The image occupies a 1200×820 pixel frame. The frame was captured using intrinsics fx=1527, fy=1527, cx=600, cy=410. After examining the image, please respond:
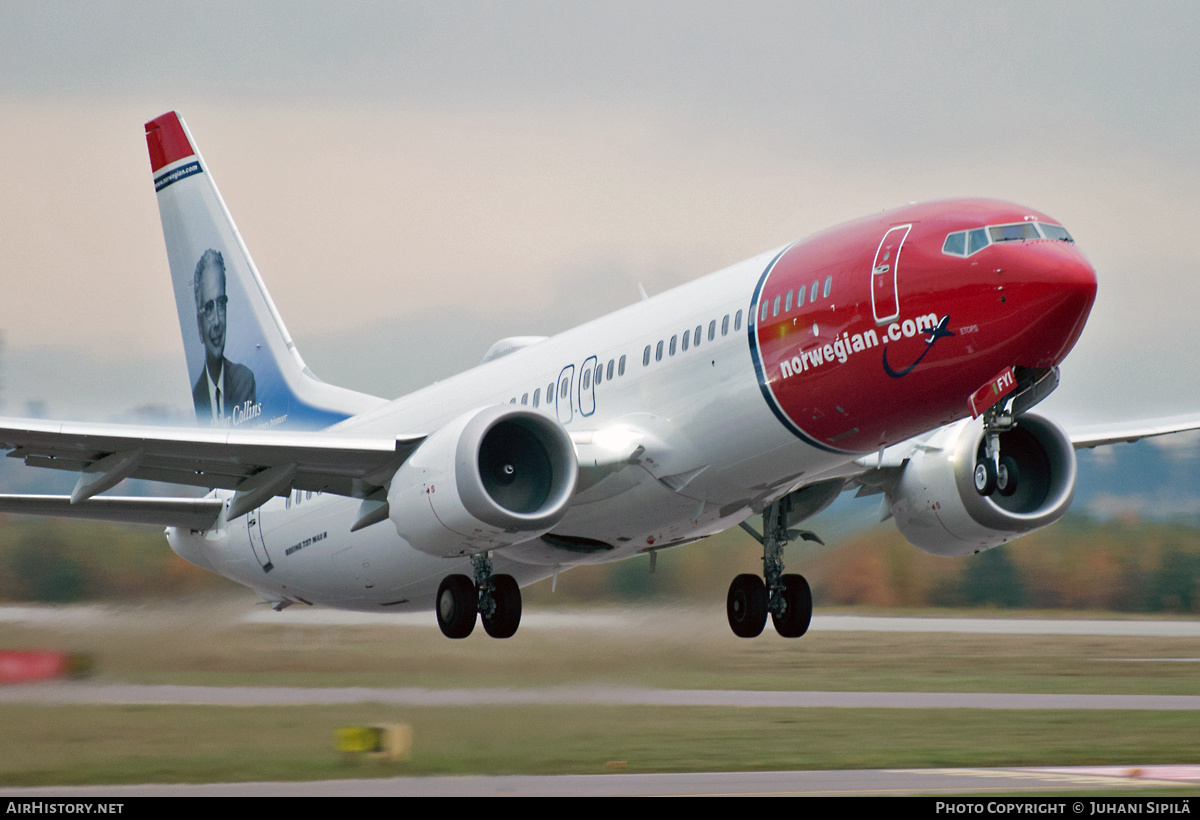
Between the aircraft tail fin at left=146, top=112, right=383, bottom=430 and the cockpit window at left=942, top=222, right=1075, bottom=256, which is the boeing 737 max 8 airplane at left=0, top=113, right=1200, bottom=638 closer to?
the cockpit window at left=942, top=222, right=1075, bottom=256

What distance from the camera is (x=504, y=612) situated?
71.1ft

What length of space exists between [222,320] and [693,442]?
14.6 meters

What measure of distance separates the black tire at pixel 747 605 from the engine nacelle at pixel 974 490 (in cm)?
256

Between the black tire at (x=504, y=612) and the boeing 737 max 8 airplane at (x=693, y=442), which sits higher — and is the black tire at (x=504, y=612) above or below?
below

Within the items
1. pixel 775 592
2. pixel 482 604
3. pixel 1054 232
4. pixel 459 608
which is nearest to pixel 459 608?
pixel 459 608

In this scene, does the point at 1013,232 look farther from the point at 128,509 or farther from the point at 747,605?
the point at 128,509

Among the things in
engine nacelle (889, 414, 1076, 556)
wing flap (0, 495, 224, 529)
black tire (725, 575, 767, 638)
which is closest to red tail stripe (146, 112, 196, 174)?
wing flap (0, 495, 224, 529)

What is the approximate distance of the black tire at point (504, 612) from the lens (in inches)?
851

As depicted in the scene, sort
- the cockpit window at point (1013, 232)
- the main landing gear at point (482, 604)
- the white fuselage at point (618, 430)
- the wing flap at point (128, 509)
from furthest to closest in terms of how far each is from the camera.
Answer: the wing flap at point (128, 509), the main landing gear at point (482, 604), the white fuselage at point (618, 430), the cockpit window at point (1013, 232)

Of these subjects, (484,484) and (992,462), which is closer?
(992,462)

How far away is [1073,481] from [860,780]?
18.3ft

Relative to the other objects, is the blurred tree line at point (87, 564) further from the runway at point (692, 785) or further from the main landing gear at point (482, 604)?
the main landing gear at point (482, 604)

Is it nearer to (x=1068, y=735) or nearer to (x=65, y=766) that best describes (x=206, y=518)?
(x=65, y=766)

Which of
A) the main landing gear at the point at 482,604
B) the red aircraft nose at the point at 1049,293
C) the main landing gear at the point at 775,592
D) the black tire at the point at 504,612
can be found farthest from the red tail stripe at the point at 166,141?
the red aircraft nose at the point at 1049,293
